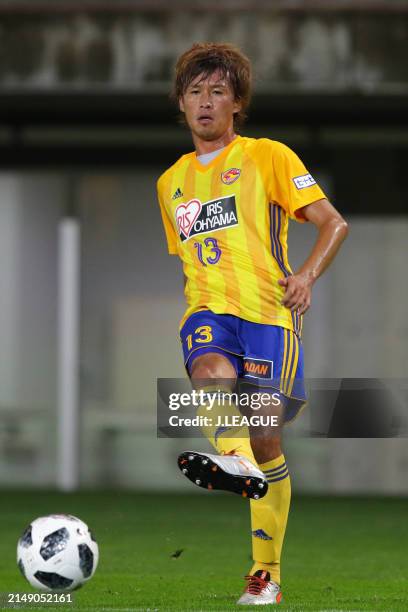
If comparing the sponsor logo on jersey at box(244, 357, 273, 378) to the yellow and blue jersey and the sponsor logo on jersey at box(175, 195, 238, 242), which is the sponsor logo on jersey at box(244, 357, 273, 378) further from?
the sponsor logo on jersey at box(175, 195, 238, 242)

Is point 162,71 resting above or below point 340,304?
above

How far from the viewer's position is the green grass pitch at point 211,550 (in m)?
5.39

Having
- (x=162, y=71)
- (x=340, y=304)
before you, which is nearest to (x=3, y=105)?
(x=162, y=71)

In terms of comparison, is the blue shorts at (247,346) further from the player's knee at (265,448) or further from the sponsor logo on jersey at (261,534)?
the sponsor logo on jersey at (261,534)

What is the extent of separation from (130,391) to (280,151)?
763 centimetres

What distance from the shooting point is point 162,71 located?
35.0ft

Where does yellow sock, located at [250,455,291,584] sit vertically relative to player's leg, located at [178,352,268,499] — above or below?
below

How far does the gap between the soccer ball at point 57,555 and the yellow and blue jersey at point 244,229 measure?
0.88 m

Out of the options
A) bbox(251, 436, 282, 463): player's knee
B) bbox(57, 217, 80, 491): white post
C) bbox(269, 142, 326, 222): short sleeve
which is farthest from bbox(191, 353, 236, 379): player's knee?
bbox(57, 217, 80, 491): white post

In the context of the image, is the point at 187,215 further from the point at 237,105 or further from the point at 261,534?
the point at 261,534

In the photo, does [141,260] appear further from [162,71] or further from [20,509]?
[20,509]

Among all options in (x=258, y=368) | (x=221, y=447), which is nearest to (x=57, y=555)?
(x=221, y=447)

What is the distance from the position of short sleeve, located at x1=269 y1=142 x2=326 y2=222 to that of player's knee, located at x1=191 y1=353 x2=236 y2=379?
0.60 m

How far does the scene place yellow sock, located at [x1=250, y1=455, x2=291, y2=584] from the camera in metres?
5.01
